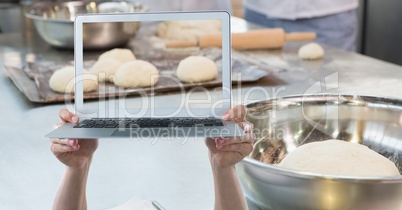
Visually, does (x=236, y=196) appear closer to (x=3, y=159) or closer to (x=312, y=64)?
(x=3, y=159)

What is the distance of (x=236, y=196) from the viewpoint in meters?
0.83

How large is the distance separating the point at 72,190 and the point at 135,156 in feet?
1.22

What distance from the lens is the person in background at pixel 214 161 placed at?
762 mm

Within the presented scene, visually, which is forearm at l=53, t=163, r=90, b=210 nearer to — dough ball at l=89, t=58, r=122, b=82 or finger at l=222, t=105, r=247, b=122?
finger at l=222, t=105, r=247, b=122

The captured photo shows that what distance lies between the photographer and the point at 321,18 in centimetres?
283

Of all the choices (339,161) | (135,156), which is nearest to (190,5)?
(135,156)

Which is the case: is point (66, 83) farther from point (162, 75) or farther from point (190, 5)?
point (190, 5)

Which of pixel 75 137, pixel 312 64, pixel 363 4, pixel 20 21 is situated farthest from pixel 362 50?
pixel 75 137

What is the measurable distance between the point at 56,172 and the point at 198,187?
29 cm

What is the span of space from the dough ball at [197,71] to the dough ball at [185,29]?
1.93 feet

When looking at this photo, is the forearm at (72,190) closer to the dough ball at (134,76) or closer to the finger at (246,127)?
the finger at (246,127)

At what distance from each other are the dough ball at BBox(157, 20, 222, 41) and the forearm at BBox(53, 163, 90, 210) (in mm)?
1515

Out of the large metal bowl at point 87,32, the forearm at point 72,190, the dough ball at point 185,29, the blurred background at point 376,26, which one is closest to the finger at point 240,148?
the forearm at point 72,190

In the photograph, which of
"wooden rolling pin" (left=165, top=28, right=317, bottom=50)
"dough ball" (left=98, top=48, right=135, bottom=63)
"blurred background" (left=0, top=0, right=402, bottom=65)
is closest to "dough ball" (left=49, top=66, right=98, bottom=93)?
"dough ball" (left=98, top=48, right=135, bottom=63)
